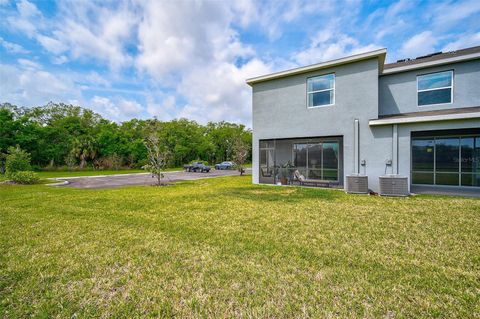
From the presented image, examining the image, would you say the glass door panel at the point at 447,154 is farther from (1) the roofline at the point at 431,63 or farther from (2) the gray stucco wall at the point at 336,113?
(2) the gray stucco wall at the point at 336,113

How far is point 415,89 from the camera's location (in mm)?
10133

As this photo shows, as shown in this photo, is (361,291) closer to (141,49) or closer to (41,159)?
(141,49)

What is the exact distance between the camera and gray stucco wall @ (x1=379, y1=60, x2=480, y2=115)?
912cm

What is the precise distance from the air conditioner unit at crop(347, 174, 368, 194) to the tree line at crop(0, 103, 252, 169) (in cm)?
1263

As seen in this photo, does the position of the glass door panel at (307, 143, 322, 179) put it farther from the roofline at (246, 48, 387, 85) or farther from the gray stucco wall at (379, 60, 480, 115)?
the roofline at (246, 48, 387, 85)

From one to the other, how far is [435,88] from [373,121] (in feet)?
12.5

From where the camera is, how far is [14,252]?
3725 mm

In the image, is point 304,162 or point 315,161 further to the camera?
point 304,162

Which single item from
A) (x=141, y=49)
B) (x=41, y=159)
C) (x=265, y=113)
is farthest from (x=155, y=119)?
(x=41, y=159)

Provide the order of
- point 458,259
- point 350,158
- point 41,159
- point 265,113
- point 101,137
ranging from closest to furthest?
point 458,259 < point 350,158 < point 265,113 < point 41,159 < point 101,137

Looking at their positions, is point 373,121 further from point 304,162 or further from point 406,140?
point 304,162

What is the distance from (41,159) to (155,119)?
22998 millimetres

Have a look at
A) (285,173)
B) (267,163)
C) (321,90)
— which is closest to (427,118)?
(321,90)

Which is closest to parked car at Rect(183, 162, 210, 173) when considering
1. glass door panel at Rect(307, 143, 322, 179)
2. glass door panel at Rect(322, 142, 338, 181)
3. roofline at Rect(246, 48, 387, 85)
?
roofline at Rect(246, 48, 387, 85)
